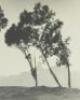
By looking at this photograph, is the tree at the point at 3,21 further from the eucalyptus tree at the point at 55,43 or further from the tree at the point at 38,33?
the eucalyptus tree at the point at 55,43

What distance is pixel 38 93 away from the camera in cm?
321

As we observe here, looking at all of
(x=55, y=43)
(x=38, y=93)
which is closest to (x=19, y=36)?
(x=55, y=43)

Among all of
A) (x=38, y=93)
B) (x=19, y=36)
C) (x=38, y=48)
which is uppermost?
(x=19, y=36)

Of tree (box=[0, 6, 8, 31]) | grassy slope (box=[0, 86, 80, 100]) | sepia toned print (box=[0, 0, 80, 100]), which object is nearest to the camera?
grassy slope (box=[0, 86, 80, 100])

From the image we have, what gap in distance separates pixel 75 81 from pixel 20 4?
35.5 inches

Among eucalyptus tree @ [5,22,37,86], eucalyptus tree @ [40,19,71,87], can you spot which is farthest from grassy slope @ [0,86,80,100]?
eucalyptus tree @ [5,22,37,86]

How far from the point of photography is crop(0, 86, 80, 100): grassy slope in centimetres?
313

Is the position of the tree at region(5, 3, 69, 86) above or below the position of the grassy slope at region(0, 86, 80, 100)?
above

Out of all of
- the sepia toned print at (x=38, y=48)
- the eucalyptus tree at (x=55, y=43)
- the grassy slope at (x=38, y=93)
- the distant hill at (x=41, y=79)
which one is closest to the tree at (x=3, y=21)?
the sepia toned print at (x=38, y=48)

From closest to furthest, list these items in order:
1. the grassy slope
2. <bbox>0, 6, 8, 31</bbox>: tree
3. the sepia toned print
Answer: the grassy slope → the sepia toned print → <bbox>0, 6, 8, 31</bbox>: tree

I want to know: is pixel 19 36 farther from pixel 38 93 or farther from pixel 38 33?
pixel 38 93

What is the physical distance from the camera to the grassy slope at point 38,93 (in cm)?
313

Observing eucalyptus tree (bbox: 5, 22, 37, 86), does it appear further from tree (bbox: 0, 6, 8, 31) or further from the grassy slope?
the grassy slope

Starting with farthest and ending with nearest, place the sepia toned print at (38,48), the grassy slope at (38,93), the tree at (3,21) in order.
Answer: the tree at (3,21), the sepia toned print at (38,48), the grassy slope at (38,93)
